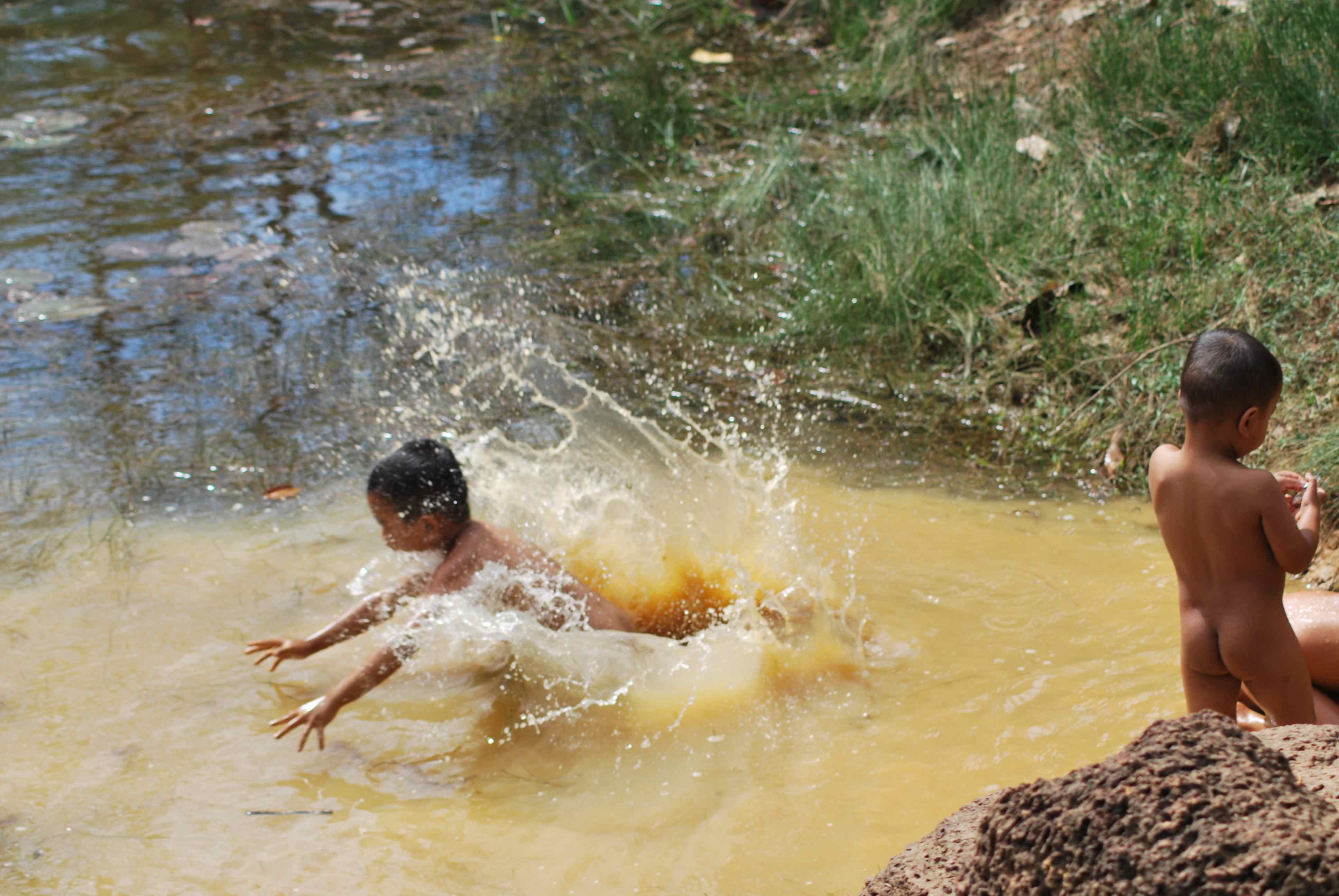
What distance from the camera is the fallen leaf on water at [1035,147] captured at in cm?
586

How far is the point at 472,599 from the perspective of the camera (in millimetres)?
3570

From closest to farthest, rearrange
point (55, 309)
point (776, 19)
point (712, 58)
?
point (55, 309) < point (712, 58) < point (776, 19)

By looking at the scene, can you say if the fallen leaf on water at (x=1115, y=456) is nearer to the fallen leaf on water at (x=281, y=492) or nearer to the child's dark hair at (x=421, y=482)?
the child's dark hair at (x=421, y=482)

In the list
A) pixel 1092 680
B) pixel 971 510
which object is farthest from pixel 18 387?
pixel 1092 680

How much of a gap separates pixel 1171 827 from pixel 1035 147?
16.5ft

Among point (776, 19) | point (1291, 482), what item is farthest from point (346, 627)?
point (776, 19)

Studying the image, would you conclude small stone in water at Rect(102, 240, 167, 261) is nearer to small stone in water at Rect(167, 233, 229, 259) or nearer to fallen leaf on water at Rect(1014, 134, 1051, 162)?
small stone in water at Rect(167, 233, 229, 259)

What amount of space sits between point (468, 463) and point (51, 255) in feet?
11.2

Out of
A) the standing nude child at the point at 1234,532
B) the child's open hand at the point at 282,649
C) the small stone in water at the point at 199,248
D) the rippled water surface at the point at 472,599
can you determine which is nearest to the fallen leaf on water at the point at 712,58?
the rippled water surface at the point at 472,599

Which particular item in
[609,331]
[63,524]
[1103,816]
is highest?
[1103,816]

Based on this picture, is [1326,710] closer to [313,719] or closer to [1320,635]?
[1320,635]

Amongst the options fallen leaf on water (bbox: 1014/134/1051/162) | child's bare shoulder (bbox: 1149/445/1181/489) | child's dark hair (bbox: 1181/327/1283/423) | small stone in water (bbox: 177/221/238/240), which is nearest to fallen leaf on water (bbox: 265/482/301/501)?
small stone in water (bbox: 177/221/238/240)

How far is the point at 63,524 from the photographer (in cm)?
423

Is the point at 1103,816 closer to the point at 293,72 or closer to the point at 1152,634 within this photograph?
the point at 1152,634
